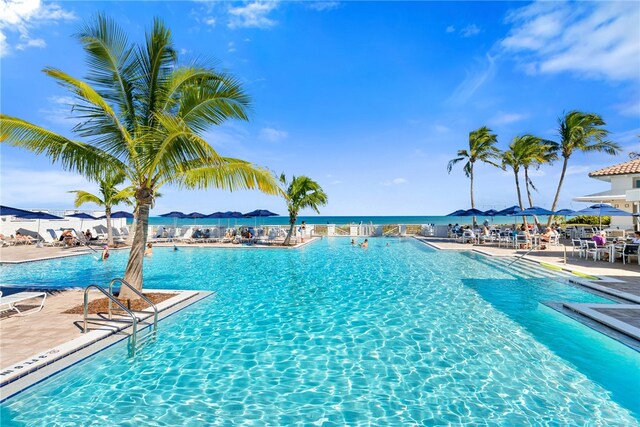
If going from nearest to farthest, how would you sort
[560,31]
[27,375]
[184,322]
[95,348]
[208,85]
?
[27,375] → [95,348] → [184,322] → [208,85] → [560,31]

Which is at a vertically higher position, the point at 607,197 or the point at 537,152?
the point at 537,152

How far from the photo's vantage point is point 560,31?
12109 millimetres

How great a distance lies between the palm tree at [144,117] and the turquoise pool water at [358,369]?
305 centimetres

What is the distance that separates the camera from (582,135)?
20.3 meters

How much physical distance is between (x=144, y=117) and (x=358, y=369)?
7.13 m

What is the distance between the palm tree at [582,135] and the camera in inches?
792

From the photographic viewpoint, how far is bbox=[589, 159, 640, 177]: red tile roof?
17.6m

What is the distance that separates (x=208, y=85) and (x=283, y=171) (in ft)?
43.7

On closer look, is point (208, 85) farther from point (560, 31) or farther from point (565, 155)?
point (565, 155)

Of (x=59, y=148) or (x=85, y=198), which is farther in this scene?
(x=85, y=198)

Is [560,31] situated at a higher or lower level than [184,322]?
higher

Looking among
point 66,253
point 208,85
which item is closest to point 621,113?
point 208,85

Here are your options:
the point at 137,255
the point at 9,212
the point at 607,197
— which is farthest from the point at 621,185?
the point at 9,212

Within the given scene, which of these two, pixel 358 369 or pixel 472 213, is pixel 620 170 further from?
pixel 358 369
